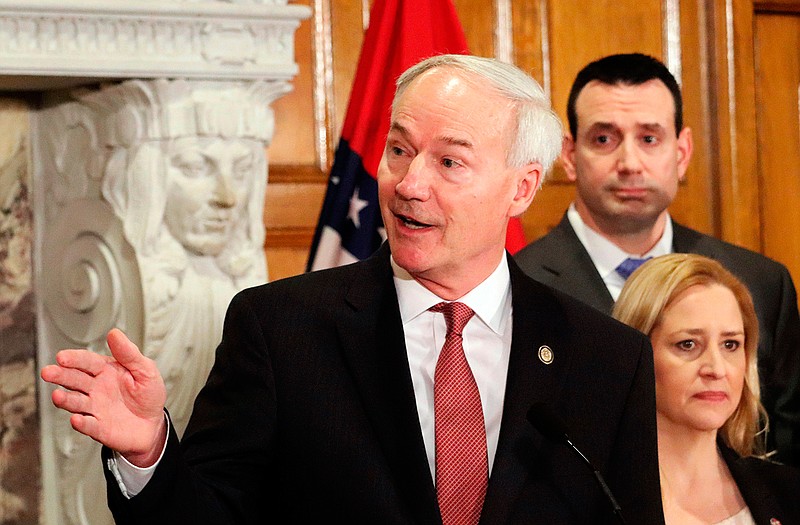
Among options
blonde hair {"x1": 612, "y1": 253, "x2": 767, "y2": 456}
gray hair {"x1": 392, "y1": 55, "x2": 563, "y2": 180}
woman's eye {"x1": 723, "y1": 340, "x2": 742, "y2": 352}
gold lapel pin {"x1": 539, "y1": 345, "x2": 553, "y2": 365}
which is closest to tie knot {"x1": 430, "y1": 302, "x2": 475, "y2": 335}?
gold lapel pin {"x1": 539, "y1": 345, "x2": 553, "y2": 365}

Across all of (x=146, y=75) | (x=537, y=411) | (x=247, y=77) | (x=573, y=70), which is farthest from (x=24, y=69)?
(x=573, y=70)

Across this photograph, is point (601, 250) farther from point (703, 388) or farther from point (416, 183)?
point (416, 183)

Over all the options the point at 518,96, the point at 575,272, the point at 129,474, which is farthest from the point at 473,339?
the point at 575,272

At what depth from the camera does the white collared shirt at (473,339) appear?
2.06 metres

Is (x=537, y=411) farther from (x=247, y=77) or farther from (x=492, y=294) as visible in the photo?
(x=247, y=77)

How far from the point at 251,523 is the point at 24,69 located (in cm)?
126

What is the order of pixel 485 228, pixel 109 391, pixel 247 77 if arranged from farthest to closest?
A: 1. pixel 247 77
2. pixel 485 228
3. pixel 109 391

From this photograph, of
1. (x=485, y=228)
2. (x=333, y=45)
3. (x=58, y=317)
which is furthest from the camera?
(x=333, y=45)

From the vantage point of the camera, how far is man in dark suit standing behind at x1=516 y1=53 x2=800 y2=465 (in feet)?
10.4

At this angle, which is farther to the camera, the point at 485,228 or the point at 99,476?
the point at 99,476

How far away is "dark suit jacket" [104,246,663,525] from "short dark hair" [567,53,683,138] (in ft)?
4.32

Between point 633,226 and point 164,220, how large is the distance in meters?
1.21

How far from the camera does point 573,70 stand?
4125mm

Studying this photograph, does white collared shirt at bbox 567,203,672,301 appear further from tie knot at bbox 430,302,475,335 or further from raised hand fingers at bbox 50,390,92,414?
raised hand fingers at bbox 50,390,92,414
